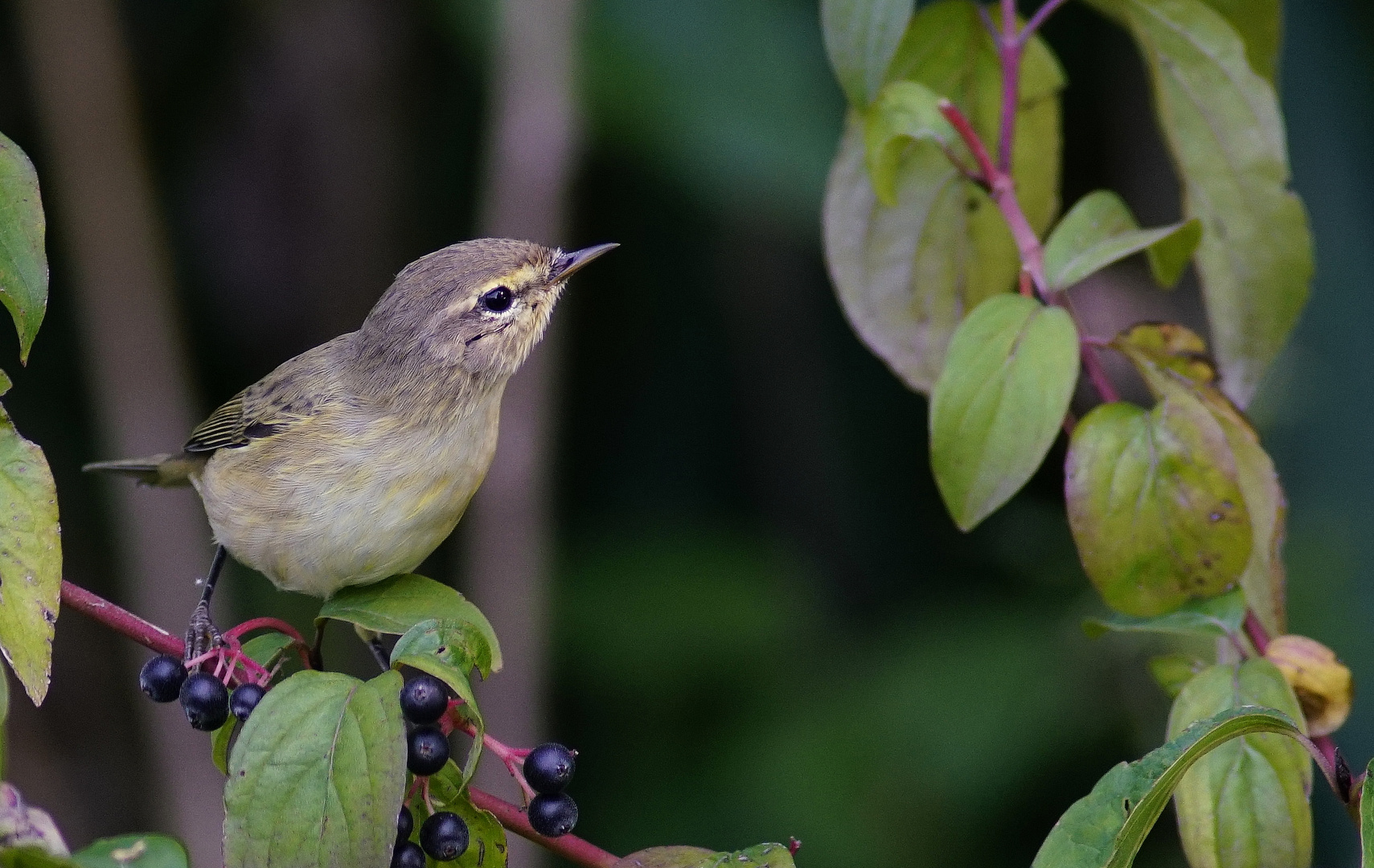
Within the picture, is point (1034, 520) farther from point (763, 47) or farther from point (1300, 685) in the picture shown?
point (1300, 685)

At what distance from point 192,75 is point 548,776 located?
206 inches

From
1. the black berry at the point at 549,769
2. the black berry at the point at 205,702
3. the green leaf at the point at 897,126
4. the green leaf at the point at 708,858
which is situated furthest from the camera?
the green leaf at the point at 897,126

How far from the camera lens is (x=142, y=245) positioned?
5.70m

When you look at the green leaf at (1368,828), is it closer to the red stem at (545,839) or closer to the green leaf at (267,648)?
the red stem at (545,839)

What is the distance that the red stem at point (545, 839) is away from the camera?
202cm

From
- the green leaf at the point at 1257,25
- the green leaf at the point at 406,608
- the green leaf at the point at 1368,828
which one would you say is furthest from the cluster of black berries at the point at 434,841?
the green leaf at the point at 1257,25

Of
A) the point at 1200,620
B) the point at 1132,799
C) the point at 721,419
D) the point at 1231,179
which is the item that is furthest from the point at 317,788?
the point at 721,419

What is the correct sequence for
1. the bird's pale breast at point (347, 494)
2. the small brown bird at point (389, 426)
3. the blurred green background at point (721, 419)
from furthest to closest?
the blurred green background at point (721, 419) < the small brown bird at point (389, 426) < the bird's pale breast at point (347, 494)

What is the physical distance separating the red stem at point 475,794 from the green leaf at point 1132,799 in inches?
27.0

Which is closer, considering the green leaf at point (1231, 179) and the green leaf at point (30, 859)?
the green leaf at point (30, 859)

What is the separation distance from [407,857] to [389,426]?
1335 millimetres

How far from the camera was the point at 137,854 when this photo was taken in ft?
5.79

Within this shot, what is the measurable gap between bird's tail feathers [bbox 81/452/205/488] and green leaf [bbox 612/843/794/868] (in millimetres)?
2261

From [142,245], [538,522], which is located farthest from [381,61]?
[538,522]
